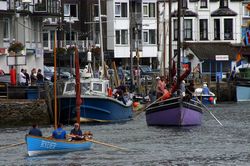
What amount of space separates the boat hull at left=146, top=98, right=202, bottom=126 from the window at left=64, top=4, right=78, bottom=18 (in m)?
60.3

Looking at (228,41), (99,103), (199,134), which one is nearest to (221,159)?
(199,134)

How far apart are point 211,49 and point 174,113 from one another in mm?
56946

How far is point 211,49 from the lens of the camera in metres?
113

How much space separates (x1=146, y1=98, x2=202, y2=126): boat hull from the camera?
56562 mm

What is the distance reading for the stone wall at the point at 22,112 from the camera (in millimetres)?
→ 60781

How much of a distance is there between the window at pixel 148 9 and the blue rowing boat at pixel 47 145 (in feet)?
252

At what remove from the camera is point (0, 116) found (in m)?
60.8

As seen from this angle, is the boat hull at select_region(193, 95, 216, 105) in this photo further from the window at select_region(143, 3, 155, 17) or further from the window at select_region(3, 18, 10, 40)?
the window at select_region(143, 3, 155, 17)

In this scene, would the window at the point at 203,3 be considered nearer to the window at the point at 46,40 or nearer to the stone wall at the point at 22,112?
the window at the point at 46,40

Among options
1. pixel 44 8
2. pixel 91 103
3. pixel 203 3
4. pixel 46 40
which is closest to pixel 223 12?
pixel 203 3

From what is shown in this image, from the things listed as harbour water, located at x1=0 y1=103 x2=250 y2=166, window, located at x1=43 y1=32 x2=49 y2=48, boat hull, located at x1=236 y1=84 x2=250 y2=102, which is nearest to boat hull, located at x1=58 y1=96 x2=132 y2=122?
harbour water, located at x1=0 y1=103 x2=250 y2=166

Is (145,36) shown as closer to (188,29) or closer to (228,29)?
(188,29)

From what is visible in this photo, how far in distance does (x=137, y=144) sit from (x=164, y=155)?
16.9 feet

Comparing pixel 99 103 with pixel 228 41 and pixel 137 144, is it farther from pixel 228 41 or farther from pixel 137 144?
pixel 228 41
